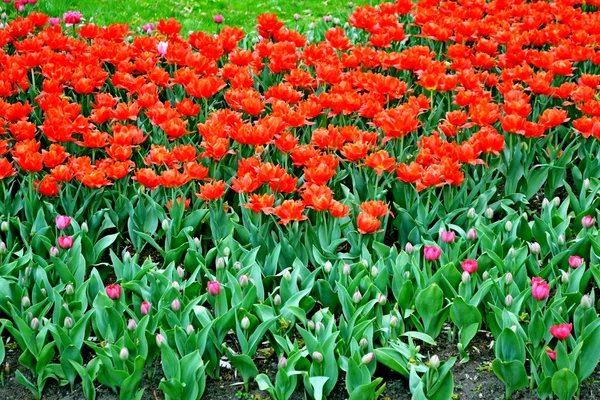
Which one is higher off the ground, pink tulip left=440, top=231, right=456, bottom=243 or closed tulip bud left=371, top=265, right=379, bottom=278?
pink tulip left=440, top=231, right=456, bottom=243

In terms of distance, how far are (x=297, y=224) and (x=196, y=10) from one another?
6397 millimetres

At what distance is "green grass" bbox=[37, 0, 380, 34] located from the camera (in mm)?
8906

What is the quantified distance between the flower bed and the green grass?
2.84 meters

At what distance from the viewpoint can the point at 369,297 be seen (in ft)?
11.4

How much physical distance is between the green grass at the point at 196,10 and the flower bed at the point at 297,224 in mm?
2837

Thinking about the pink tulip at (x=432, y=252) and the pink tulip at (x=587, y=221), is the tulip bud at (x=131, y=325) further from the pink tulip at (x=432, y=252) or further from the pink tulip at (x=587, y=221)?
the pink tulip at (x=587, y=221)

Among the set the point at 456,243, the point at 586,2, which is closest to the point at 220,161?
the point at 456,243

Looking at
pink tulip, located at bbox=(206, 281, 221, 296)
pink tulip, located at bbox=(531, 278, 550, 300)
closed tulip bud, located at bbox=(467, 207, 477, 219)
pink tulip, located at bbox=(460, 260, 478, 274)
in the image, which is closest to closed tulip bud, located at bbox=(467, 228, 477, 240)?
closed tulip bud, located at bbox=(467, 207, 477, 219)

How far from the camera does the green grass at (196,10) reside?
8906 mm

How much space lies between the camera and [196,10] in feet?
31.9

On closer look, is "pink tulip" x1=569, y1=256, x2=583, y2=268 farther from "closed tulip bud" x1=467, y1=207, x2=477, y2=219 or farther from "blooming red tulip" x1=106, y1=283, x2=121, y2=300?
"blooming red tulip" x1=106, y1=283, x2=121, y2=300

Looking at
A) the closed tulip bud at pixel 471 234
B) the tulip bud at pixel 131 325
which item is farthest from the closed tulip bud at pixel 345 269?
the tulip bud at pixel 131 325

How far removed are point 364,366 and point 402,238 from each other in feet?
4.06

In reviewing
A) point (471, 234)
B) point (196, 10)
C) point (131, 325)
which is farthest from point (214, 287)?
point (196, 10)
